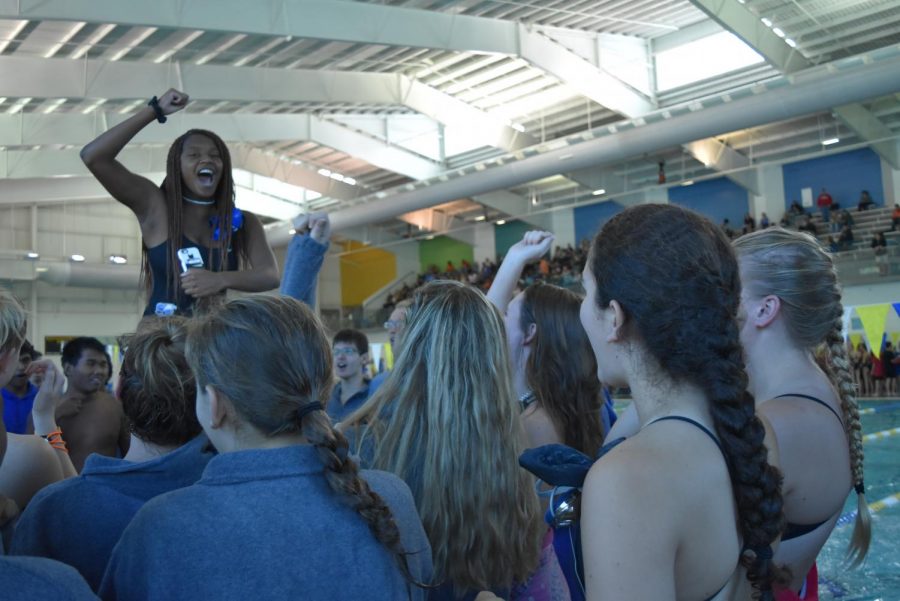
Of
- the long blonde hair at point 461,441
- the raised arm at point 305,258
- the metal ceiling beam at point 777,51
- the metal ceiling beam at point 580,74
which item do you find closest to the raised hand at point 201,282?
the raised arm at point 305,258

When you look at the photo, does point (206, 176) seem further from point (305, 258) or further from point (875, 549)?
point (875, 549)

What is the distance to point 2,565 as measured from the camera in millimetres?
1165

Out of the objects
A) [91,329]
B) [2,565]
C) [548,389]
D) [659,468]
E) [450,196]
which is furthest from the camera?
[91,329]

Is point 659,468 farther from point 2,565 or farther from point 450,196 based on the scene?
point 450,196

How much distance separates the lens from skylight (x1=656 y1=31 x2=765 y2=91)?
19.7 m

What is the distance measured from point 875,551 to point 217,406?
5.88m

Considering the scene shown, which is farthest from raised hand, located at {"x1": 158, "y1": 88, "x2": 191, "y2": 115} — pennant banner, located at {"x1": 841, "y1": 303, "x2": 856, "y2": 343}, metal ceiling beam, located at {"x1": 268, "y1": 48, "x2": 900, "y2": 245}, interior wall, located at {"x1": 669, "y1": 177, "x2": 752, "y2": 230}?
interior wall, located at {"x1": 669, "y1": 177, "x2": 752, "y2": 230}

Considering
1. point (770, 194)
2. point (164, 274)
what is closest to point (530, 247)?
point (164, 274)

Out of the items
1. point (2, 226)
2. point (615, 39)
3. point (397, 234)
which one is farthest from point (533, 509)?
point (397, 234)

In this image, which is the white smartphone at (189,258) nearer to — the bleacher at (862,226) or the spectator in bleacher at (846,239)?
the bleacher at (862,226)

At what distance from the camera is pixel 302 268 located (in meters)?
2.45

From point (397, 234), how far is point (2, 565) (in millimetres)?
33436

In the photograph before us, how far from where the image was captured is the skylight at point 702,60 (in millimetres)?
19672

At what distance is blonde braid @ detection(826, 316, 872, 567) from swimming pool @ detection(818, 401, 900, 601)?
75 centimetres
